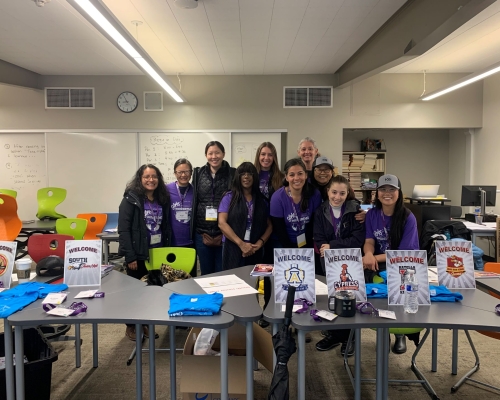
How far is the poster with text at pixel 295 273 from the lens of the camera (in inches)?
74.5

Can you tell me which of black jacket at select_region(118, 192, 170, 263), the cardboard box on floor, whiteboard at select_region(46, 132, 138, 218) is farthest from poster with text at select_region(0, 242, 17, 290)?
whiteboard at select_region(46, 132, 138, 218)

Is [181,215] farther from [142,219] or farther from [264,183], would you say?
[264,183]

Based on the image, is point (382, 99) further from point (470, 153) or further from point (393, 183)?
point (393, 183)

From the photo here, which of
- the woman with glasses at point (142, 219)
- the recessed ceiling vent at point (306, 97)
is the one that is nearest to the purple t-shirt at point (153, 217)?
the woman with glasses at point (142, 219)

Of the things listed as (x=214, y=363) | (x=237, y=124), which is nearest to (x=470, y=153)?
(x=237, y=124)

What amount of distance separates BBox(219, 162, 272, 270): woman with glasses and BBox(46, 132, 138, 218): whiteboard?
3.88 meters

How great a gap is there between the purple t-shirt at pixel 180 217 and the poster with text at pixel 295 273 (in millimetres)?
1644

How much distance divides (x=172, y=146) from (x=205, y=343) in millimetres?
4730

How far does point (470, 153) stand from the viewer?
661 centimetres

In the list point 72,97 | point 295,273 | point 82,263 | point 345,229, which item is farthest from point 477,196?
point 72,97

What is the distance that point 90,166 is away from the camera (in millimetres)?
6363

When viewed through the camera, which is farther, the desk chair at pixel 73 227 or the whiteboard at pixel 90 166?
the whiteboard at pixel 90 166

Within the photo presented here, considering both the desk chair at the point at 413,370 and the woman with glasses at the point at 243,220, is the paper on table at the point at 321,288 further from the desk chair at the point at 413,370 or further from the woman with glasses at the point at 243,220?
the woman with glasses at the point at 243,220

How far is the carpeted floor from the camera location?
2.42 meters
